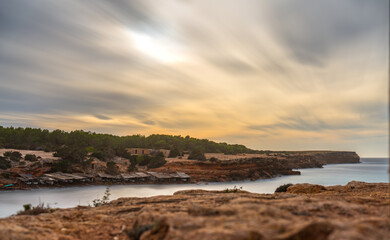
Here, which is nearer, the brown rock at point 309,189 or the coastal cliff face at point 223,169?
the brown rock at point 309,189

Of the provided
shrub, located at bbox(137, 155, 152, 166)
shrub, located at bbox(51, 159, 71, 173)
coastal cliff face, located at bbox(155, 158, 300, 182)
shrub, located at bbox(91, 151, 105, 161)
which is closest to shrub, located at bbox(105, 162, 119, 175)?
shrub, located at bbox(91, 151, 105, 161)

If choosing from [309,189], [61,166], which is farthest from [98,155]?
[309,189]

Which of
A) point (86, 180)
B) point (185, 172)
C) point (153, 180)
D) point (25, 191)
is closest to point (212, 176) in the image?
point (185, 172)

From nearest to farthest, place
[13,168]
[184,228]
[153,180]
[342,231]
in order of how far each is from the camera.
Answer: [342,231], [184,228], [13,168], [153,180]

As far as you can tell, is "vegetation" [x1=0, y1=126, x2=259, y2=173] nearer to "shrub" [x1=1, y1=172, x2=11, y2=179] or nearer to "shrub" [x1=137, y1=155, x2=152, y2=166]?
"shrub" [x1=137, y1=155, x2=152, y2=166]

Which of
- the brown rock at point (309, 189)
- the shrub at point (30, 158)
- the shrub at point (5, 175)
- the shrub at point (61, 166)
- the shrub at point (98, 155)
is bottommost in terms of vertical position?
the shrub at point (5, 175)

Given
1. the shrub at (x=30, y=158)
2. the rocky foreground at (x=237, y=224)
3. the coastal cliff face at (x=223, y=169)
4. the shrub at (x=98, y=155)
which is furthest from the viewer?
the coastal cliff face at (x=223, y=169)

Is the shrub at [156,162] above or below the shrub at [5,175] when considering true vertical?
above

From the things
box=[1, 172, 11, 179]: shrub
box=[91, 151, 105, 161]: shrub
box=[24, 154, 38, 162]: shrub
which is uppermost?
box=[91, 151, 105, 161]: shrub

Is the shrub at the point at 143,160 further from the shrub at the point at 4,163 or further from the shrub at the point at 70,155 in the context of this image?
the shrub at the point at 4,163

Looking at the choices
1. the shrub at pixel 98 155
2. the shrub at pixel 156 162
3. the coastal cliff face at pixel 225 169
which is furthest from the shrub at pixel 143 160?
the shrub at pixel 98 155

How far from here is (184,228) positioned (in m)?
4.34

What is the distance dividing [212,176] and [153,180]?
41.9 ft

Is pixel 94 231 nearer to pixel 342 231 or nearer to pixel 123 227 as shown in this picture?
pixel 123 227
